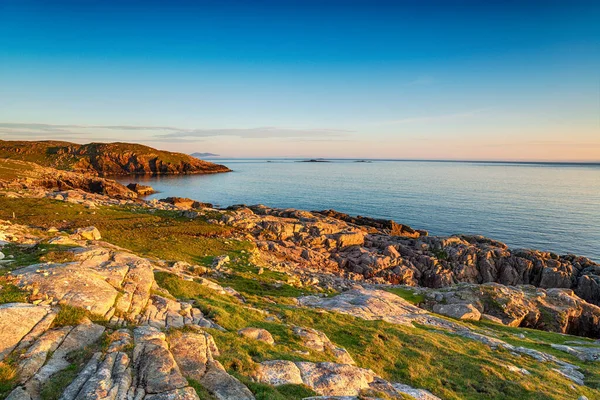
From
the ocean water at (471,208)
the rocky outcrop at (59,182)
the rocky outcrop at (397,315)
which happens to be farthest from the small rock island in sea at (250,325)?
the rocky outcrop at (59,182)

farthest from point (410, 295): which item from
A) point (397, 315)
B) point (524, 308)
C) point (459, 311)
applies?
point (524, 308)

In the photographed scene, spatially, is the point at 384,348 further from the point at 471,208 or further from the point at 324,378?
the point at 471,208

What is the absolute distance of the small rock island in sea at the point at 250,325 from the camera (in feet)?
39.0

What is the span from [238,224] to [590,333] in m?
53.3

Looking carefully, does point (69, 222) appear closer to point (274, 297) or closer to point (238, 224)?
point (238, 224)

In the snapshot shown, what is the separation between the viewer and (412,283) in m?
52.9

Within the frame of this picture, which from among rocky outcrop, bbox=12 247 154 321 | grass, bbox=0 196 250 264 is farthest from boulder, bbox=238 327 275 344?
grass, bbox=0 196 250 264

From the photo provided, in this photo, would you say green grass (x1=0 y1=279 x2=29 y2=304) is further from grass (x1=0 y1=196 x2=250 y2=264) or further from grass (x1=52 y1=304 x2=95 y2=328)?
grass (x1=0 y1=196 x2=250 y2=264)

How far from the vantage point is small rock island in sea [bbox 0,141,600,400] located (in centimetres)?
1188

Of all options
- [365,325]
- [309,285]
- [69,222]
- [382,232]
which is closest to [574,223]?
[382,232]

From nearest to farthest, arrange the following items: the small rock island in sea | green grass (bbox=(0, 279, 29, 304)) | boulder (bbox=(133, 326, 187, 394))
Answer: boulder (bbox=(133, 326, 187, 394)) < the small rock island in sea < green grass (bbox=(0, 279, 29, 304))

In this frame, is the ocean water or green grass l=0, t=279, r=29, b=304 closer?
green grass l=0, t=279, r=29, b=304

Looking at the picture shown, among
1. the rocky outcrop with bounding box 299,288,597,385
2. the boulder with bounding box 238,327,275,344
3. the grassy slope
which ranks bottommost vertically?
the rocky outcrop with bounding box 299,288,597,385

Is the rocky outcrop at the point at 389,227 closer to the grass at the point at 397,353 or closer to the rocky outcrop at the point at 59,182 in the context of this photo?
the grass at the point at 397,353
